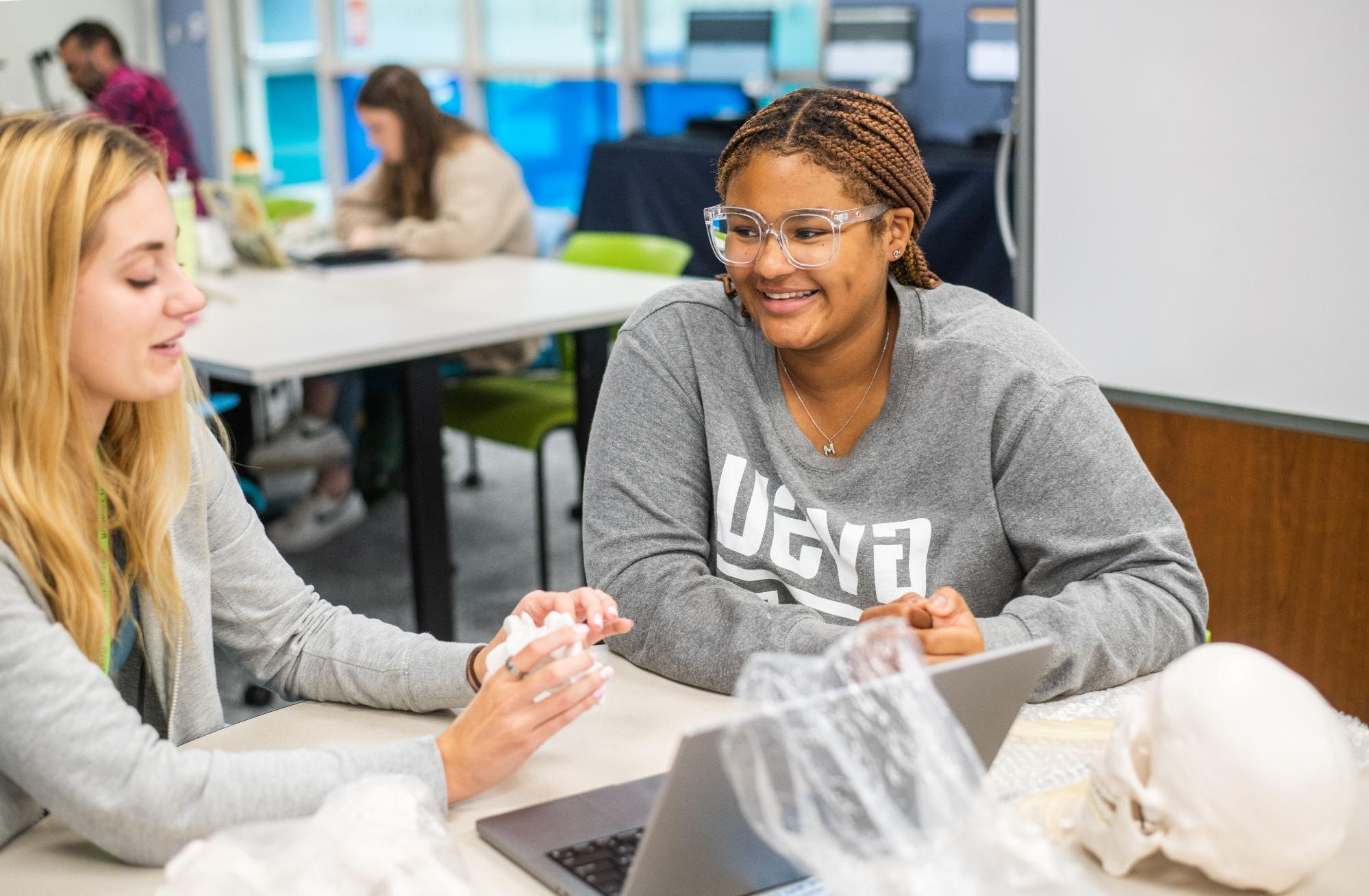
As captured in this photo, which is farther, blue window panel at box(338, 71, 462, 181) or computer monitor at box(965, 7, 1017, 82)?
blue window panel at box(338, 71, 462, 181)

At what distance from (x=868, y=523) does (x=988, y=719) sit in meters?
0.48

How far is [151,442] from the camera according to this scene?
3.79ft

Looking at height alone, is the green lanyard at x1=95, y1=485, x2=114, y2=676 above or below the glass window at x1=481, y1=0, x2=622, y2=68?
below

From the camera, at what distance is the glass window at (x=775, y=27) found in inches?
213

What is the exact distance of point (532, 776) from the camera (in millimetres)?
1105

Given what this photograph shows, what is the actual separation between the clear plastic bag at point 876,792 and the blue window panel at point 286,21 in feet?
26.6

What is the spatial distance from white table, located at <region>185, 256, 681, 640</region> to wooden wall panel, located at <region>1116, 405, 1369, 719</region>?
1.00 meters

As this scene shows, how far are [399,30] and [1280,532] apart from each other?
644cm

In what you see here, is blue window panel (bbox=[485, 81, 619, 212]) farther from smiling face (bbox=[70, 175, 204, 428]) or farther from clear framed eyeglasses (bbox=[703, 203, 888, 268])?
smiling face (bbox=[70, 175, 204, 428])

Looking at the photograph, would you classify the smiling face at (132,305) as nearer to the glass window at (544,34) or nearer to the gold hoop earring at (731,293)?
the gold hoop earring at (731,293)

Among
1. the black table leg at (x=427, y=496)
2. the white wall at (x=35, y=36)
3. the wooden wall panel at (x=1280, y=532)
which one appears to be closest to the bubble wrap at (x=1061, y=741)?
the wooden wall panel at (x=1280, y=532)

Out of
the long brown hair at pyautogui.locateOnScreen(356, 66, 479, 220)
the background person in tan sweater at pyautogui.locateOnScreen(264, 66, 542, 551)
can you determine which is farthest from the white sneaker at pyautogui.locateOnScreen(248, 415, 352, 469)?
the long brown hair at pyautogui.locateOnScreen(356, 66, 479, 220)

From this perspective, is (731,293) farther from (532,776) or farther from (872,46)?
(872,46)

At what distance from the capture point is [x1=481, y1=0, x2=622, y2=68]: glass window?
6.42 meters
